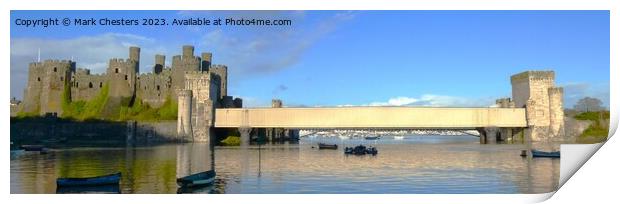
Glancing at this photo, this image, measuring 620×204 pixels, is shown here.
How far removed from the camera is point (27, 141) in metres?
65.6

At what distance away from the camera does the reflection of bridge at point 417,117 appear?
68625 mm

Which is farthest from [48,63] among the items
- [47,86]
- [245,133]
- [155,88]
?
[245,133]

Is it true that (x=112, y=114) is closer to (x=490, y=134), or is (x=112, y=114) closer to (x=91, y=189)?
(x=490, y=134)

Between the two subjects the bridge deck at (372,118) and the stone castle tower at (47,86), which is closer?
the bridge deck at (372,118)

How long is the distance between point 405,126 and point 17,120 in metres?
44.3

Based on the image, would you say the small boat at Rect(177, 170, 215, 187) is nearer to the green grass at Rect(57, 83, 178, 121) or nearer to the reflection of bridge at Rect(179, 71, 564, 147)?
the reflection of bridge at Rect(179, 71, 564, 147)

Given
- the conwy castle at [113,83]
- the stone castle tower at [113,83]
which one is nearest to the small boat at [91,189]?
the conwy castle at [113,83]

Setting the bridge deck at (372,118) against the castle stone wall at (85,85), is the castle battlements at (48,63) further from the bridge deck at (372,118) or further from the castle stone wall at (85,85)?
the bridge deck at (372,118)

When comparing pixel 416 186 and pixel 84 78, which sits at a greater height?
pixel 84 78

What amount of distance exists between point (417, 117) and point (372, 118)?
16.4 feet

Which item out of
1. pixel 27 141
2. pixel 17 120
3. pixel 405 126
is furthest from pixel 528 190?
pixel 17 120

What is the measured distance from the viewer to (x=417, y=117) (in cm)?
6906

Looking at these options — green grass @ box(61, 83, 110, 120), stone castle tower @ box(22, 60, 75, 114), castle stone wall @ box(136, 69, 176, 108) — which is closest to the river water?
green grass @ box(61, 83, 110, 120)

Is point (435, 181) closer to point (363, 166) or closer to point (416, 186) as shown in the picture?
point (416, 186)
